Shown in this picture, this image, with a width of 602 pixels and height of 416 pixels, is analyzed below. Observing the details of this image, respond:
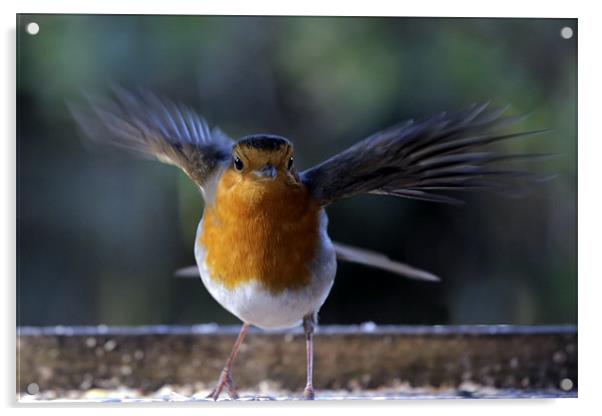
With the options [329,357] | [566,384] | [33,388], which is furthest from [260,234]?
[566,384]

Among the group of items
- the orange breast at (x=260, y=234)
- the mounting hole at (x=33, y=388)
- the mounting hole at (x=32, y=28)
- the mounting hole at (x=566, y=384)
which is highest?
the mounting hole at (x=32, y=28)

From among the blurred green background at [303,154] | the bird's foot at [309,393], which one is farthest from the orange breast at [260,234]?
the blurred green background at [303,154]

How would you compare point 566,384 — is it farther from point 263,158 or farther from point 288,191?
point 263,158

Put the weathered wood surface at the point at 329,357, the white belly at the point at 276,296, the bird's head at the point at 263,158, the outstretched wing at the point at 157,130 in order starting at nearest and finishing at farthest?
the bird's head at the point at 263,158
the white belly at the point at 276,296
the outstretched wing at the point at 157,130
the weathered wood surface at the point at 329,357

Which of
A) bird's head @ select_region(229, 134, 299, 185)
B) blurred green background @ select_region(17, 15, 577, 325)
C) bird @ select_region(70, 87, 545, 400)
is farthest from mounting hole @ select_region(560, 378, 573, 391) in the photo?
bird's head @ select_region(229, 134, 299, 185)
